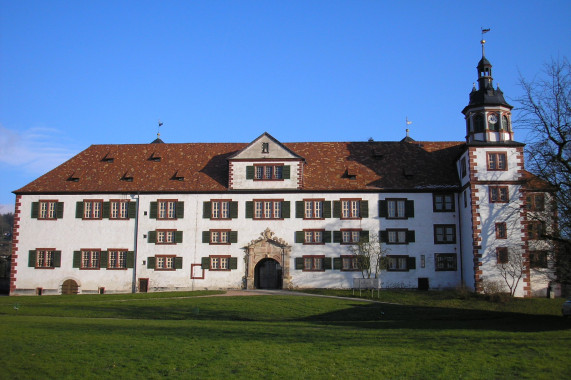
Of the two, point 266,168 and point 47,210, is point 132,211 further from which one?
point 266,168

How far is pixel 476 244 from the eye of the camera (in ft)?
134

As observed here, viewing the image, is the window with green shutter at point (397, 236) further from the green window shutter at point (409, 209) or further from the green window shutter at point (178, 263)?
the green window shutter at point (178, 263)

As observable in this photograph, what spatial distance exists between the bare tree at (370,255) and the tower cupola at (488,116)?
35.1ft

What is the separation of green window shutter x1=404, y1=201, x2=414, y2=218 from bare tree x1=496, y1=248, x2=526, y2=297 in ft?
23.3

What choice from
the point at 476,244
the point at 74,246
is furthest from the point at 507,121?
the point at 74,246

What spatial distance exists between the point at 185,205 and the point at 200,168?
12.9ft

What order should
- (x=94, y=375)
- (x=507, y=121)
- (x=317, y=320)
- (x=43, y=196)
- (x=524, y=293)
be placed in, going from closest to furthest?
1. (x=94, y=375)
2. (x=317, y=320)
3. (x=524, y=293)
4. (x=507, y=121)
5. (x=43, y=196)

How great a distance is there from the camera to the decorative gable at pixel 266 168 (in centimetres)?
4516

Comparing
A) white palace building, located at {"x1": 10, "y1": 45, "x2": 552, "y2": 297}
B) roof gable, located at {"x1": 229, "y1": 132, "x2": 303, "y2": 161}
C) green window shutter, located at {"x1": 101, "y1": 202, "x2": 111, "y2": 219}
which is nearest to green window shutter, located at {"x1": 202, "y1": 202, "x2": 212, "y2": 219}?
white palace building, located at {"x1": 10, "y1": 45, "x2": 552, "y2": 297}

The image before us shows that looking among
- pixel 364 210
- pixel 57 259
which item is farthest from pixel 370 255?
pixel 57 259

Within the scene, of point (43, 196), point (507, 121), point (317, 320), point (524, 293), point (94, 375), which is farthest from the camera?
point (43, 196)

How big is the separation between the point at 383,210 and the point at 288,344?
26854 mm

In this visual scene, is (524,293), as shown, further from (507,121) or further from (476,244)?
(507,121)

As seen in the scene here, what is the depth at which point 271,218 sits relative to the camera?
1761 inches
